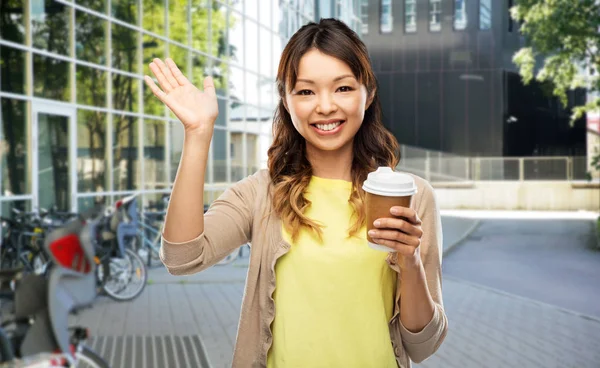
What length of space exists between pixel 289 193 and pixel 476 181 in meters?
26.7

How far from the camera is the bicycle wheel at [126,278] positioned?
301 inches

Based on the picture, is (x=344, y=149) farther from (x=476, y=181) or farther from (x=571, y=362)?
(x=476, y=181)

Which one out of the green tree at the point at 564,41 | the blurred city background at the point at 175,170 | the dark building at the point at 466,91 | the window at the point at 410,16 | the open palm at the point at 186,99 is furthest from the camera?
the dark building at the point at 466,91

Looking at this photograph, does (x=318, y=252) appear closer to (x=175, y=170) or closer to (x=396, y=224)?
(x=396, y=224)

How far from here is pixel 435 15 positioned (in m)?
31.4

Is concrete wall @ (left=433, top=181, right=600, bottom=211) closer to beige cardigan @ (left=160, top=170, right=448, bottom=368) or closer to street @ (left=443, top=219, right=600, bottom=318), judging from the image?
street @ (left=443, top=219, right=600, bottom=318)

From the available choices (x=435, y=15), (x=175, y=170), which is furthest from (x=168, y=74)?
(x=435, y=15)

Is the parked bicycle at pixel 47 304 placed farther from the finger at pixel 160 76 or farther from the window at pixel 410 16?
the window at pixel 410 16

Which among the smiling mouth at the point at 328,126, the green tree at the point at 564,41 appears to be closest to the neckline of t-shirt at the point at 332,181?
the smiling mouth at the point at 328,126

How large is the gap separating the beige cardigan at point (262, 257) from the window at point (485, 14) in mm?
30367

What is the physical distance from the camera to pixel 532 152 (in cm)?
2995

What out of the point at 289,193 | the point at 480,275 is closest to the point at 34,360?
the point at 289,193

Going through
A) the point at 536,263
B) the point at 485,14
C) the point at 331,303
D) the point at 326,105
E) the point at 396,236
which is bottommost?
the point at 536,263

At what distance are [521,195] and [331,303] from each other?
26738mm
